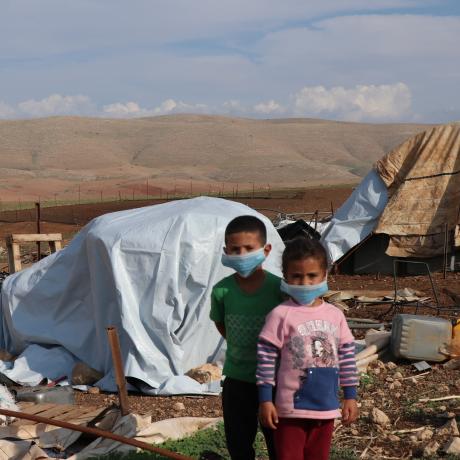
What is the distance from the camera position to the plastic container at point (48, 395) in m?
6.31

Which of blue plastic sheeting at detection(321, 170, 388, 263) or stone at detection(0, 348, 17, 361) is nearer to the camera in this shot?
stone at detection(0, 348, 17, 361)

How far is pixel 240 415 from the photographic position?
3.64m

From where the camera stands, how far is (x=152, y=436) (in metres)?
4.98

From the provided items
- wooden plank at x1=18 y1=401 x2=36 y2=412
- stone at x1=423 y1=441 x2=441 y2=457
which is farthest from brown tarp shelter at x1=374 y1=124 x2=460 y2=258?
stone at x1=423 y1=441 x2=441 y2=457

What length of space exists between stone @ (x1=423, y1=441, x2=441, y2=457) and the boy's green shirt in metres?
1.55

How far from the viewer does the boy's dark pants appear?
3.60m

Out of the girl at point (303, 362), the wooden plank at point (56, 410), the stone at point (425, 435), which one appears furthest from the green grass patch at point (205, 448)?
the girl at point (303, 362)

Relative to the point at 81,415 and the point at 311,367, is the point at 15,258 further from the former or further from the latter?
the point at 311,367

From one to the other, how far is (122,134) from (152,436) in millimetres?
108928

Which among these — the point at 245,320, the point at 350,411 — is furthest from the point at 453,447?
the point at 245,320

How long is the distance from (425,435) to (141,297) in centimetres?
288

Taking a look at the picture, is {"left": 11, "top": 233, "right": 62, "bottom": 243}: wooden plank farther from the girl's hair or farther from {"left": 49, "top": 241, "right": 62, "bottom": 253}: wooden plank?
the girl's hair

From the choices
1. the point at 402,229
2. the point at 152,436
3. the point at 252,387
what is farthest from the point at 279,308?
the point at 402,229

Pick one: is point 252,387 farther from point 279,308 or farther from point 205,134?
point 205,134
